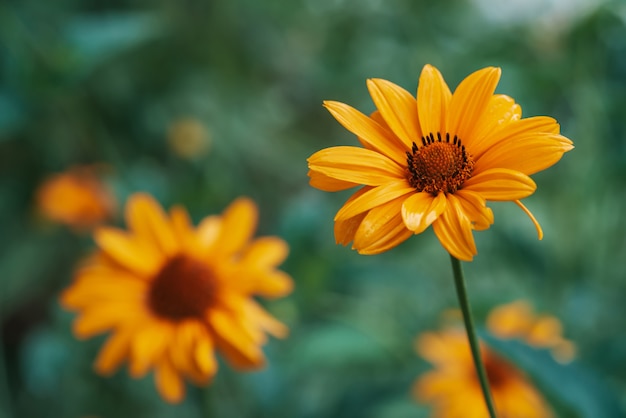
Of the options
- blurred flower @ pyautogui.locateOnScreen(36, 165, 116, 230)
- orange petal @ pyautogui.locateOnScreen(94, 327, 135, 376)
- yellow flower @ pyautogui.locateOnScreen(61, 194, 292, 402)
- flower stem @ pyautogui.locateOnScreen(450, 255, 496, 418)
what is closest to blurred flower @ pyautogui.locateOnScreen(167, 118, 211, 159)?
blurred flower @ pyautogui.locateOnScreen(36, 165, 116, 230)

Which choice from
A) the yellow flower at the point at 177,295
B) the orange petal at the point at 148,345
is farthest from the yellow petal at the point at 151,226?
the orange petal at the point at 148,345

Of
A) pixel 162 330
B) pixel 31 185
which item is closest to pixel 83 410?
pixel 31 185

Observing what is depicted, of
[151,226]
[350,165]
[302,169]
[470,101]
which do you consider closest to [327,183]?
[350,165]

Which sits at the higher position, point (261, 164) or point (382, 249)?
point (261, 164)

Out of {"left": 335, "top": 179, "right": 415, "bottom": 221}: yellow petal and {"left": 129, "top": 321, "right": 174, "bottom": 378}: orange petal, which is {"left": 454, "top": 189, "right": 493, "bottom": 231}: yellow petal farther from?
{"left": 129, "top": 321, "right": 174, "bottom": 378}: orange petal

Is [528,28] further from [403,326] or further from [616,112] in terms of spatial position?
[403,326]

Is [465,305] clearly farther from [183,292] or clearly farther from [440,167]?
[183,292]
